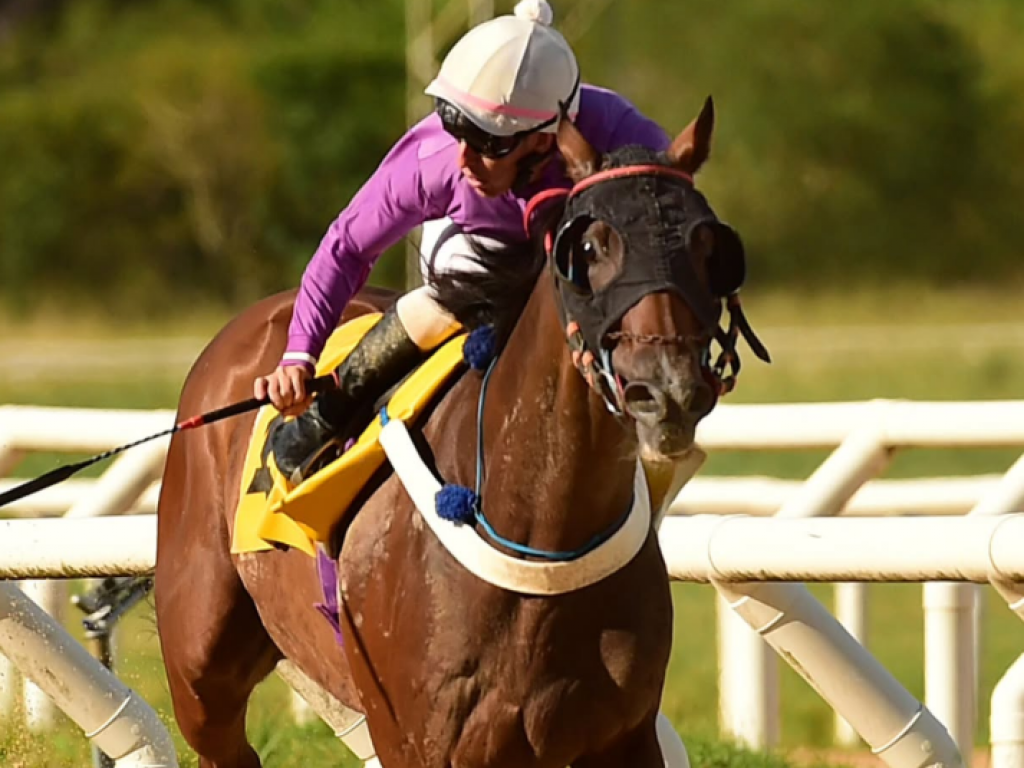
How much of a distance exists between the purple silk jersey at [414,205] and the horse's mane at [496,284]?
0.28 ft

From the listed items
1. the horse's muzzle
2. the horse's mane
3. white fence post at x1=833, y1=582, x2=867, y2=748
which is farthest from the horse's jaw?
white fence post at x1=833, y1=582, x2=867, y2=748

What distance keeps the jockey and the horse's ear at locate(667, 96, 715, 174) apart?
0.25 meters

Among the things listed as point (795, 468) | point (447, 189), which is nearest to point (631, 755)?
point (447, 189)

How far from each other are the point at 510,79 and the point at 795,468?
1307 centimetres

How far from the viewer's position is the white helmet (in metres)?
3.59

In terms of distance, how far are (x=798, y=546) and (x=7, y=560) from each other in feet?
5.97

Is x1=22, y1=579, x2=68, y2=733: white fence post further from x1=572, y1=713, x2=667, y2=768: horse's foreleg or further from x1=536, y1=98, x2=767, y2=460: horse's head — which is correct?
x1=536, y1=98, x2=767, y2=460: horse's head

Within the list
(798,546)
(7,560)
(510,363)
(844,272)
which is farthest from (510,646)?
(844,272)

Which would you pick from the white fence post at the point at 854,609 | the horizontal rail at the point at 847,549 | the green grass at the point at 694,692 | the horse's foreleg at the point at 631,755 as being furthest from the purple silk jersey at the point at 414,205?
the white fence post at the point at 854,609

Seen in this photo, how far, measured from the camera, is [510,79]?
3.59 m

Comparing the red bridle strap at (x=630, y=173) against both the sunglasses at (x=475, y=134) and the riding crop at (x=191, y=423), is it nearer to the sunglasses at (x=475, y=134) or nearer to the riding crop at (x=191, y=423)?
the sunglasses at (x=475, y=134)

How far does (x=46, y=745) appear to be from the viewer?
5395mm

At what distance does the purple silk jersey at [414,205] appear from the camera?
3795 mm

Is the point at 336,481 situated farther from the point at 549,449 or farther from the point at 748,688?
the point at 748,688
